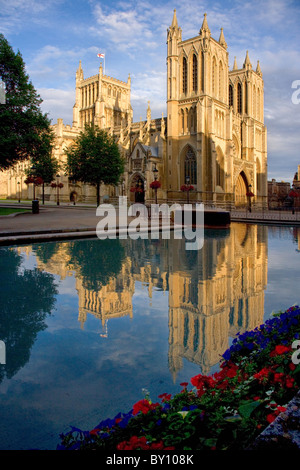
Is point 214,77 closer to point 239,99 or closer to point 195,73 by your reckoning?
point 195,73

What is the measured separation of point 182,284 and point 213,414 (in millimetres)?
4900

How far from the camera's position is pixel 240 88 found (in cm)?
5797

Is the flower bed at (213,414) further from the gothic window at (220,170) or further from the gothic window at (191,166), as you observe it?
the gothic window at (220,170)

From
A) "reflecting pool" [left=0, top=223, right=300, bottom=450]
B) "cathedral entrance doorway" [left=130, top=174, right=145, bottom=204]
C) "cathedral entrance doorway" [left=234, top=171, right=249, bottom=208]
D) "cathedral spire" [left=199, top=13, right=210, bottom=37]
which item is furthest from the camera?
"cathedral entrance doorway" [left=234, top=171, right=249, bottom=208]

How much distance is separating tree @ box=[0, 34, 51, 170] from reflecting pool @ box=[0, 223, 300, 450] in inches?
667

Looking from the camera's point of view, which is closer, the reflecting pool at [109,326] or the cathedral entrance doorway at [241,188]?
the reflecting pool at [109,326]

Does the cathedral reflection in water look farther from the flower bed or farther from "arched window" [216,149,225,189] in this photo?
"arched window" [216,149,225,189]

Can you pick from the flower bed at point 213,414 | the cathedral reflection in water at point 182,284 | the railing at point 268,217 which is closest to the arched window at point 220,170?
the railing at point 268,217

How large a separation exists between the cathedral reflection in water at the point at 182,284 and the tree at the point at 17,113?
14.7 metres

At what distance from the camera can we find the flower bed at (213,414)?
6.26 feet

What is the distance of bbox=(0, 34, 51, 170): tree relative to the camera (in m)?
24.0

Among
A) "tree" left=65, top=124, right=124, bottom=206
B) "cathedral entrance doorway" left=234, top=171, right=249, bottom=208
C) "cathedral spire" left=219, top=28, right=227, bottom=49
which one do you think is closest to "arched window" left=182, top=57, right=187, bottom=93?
"cathedral spire" left=219, top=28, right=227, bottom=49

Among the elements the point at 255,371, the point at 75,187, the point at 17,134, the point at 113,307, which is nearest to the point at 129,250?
the point at 113,307

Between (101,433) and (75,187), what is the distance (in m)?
61.8
